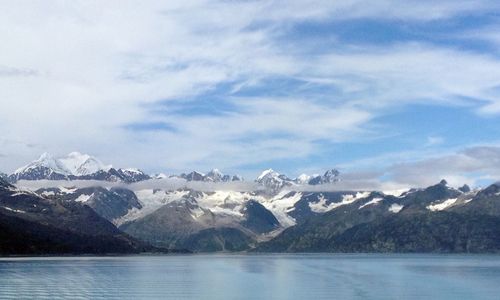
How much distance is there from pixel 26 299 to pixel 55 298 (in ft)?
22.2

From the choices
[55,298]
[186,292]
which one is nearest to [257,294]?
[186,292]

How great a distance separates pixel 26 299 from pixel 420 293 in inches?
3968

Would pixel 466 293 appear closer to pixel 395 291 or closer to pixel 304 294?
pixel 395 291

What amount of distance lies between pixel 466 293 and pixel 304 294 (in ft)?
144

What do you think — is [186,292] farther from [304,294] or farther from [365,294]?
[365,294]

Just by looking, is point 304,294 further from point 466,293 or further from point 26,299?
point 26,299

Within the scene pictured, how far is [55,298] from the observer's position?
175 metres

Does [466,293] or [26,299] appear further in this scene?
[466,293]

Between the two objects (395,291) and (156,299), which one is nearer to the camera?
(156,299)

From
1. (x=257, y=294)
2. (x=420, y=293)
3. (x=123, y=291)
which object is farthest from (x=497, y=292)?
(x=123, y=291)

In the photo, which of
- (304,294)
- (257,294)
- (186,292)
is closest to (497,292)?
(304,294)

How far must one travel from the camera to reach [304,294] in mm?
189125

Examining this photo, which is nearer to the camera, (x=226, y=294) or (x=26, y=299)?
(x=26, y=299)

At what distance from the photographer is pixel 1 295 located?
181375mm
